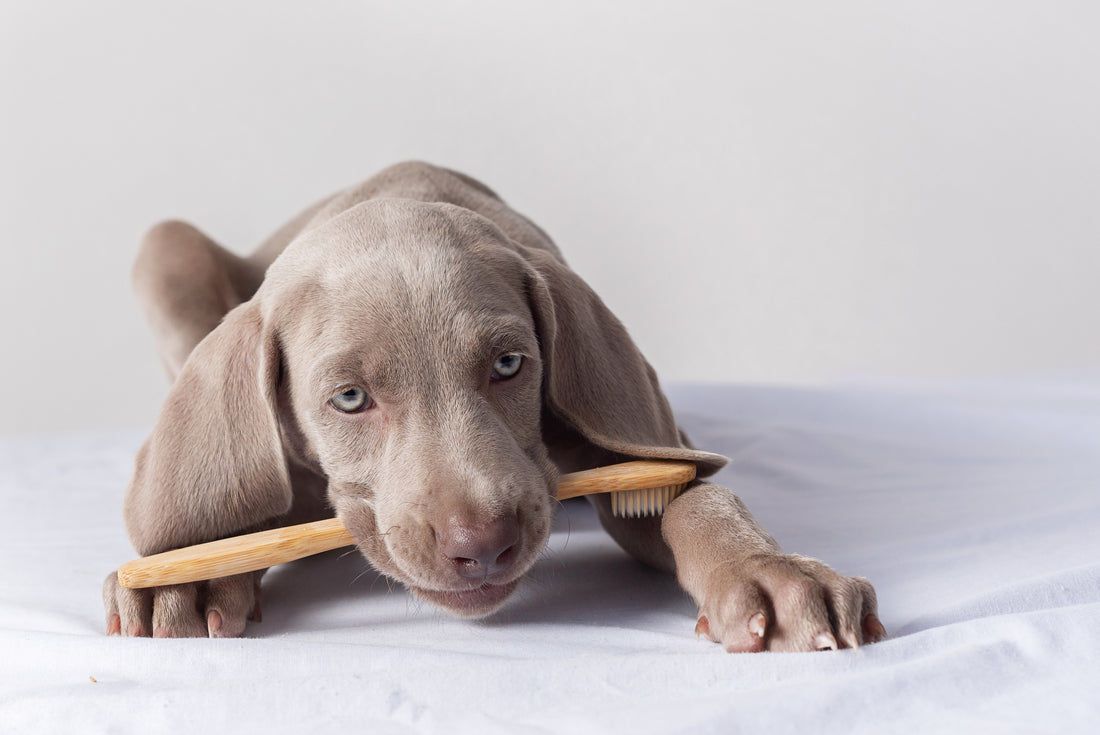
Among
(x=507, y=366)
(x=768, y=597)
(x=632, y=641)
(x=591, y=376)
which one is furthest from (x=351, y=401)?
(x=768, y=597)

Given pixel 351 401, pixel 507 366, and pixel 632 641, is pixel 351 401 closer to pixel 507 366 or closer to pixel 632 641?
pixel 507 366

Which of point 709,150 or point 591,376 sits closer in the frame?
point 591,376

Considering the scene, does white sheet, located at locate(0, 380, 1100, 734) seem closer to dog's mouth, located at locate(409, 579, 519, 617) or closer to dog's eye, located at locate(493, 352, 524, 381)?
dog's mouth, located at locate(409, 579, 519, 617)

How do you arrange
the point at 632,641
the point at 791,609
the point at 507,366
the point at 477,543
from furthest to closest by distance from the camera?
the point at 507,366
the point at 632,641
the point at 477,543
the point at 791,609

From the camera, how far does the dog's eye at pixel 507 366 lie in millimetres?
2668

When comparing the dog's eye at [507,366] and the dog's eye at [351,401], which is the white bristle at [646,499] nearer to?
the dog's eye at [507,366]

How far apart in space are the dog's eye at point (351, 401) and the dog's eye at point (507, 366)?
307mm

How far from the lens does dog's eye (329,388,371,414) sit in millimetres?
2600

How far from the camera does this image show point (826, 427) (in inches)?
188

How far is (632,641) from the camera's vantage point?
241cm

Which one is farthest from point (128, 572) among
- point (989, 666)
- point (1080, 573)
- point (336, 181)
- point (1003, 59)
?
point (1003, 59)

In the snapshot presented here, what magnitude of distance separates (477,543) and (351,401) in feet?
1.78

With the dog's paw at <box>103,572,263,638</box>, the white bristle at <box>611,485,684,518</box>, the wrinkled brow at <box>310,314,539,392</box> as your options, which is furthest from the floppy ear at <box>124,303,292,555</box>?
the white bristle at <box>611,485,684,518</box>

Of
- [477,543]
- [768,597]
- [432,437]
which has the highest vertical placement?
[432,437]
